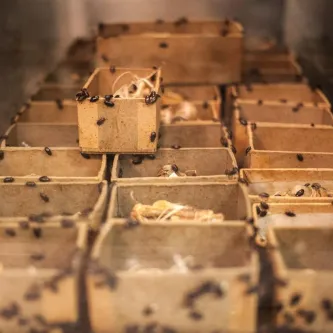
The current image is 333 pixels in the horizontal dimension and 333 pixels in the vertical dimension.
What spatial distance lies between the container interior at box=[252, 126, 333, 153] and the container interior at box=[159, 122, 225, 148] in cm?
24

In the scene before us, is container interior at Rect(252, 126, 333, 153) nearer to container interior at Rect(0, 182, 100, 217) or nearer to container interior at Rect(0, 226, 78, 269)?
container interior at Rect(0, 182, 100, 217)

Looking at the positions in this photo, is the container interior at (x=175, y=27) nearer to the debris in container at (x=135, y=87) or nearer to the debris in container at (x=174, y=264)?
the debris in container at (x=135, y=87)

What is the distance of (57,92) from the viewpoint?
4.18 meters

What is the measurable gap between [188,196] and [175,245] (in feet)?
1.45

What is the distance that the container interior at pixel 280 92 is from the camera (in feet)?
13.7

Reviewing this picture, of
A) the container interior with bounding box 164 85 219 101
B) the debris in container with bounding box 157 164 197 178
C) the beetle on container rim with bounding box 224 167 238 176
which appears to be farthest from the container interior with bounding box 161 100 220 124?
the beetle on container rim with bounding box 224 167 238 176

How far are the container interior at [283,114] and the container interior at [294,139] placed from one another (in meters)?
0.36

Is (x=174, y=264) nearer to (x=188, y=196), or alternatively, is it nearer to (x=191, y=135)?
(x=188, y=196)

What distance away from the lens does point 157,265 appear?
2.29 meters

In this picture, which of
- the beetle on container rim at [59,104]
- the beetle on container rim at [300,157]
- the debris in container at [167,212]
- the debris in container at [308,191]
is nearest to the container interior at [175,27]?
the beetle on container rim at [59,104]

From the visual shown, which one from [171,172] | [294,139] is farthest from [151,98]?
[294,139]

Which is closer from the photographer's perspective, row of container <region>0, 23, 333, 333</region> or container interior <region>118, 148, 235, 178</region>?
row of container <region>0, 23, 333, 333</region>

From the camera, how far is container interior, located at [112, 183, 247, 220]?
2623 millimetres

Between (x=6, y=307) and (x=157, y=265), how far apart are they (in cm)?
62
